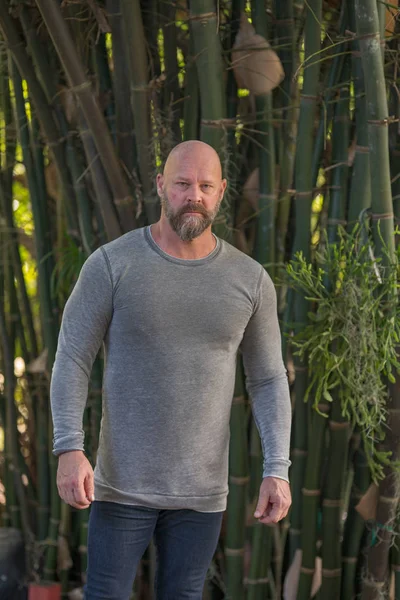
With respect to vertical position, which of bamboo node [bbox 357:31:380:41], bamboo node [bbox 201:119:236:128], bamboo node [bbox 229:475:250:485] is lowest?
bamboo node [bbox 229:475:250:485]

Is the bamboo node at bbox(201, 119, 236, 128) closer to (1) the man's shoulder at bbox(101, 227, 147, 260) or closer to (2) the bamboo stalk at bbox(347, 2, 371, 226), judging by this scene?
(2) the bamboo stalk at bbox(347, 2, 371, 226)

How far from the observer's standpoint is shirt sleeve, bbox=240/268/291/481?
1.45m

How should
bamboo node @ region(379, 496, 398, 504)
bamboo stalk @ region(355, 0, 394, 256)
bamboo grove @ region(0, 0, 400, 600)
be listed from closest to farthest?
bamboo stalk @ region(355, 0, 394, 256)
bamboo grove @ region(0, 0, 400, 600)
bamboo node @ region(379, 496, 398, 504)

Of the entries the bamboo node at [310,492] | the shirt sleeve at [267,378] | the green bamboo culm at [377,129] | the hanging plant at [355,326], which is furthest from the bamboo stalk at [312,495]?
the shirt sleeve at [267,378]

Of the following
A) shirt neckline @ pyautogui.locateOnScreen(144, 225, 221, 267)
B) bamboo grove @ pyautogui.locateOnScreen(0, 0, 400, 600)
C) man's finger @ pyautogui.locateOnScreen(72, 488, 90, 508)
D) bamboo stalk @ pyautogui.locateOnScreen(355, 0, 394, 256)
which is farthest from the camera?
bamboo grove @ pyautogui.locateOnScreen(0, 0, 400, 600)

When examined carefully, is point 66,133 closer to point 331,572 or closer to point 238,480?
point 238,480

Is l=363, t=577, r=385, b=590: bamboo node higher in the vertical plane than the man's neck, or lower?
lower

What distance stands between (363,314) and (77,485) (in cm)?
61

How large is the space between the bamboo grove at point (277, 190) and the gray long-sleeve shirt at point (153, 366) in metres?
0.27

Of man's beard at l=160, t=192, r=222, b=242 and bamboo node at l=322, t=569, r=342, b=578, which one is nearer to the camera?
man's beard at l=160, t=192, r=222, b=242

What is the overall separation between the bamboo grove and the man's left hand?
0.96 ft

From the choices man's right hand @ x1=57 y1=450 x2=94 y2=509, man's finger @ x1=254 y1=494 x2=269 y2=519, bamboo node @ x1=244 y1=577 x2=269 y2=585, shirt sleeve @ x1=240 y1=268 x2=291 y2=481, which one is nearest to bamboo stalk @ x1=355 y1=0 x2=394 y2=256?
shirt sleeve @ x1=240 y1=268 x2=291 y2=481

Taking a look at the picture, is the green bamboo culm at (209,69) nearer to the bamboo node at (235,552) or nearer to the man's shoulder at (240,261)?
the man's shoulder at (240,261)

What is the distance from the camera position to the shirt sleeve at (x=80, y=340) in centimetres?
137
